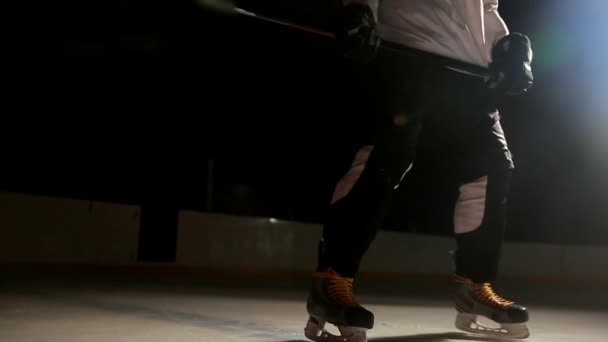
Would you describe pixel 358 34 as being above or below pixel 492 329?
above

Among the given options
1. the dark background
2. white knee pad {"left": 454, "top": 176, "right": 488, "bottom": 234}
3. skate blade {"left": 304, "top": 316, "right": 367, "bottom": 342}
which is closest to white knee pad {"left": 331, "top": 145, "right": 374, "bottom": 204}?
→ skate blade {"left": 304, "top": 316, "right": 367, "bottom": 342}

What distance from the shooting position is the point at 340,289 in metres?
1.76

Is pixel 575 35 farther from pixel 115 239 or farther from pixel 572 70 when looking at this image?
pixel 115 239

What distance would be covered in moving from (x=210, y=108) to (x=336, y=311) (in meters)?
4.61

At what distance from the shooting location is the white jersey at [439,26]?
6.44 feet

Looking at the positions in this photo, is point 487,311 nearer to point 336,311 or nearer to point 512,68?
point 336,311

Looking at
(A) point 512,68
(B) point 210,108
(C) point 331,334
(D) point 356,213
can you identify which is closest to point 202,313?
(C) point 331,334

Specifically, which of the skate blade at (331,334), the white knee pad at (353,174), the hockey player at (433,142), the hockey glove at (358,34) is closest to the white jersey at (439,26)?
the hockey player at (433,142)

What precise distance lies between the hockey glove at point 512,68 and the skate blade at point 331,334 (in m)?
0.71

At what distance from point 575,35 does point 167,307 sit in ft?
16.2

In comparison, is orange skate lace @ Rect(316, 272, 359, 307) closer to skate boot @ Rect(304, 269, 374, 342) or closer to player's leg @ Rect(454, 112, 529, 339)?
skate boot @ Rect(304, 269, 374, 342)

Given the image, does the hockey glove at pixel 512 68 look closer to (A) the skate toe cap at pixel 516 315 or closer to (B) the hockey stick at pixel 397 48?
(B) the hockey stick at pixel 397 48

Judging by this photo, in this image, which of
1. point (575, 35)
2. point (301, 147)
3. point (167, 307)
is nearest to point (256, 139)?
point (301, 147)

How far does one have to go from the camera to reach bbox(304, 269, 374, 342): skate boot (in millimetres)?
1698
